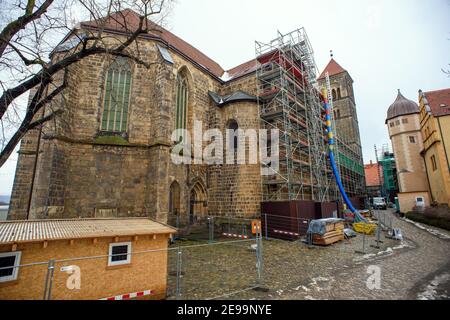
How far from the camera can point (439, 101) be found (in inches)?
856

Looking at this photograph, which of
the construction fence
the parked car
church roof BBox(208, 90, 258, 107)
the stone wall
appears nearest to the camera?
the construction fence

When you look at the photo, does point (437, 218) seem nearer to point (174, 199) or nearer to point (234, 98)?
point (234, 98)

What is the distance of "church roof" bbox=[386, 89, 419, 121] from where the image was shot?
30.7 m

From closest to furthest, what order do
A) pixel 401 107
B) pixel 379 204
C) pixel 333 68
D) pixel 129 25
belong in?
pixel 129 25
pixel 401 107
pixel 379 204
pixel 333 68

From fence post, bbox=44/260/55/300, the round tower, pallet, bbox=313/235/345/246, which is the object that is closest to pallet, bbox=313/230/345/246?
pallet, bbox=313/235/345/246

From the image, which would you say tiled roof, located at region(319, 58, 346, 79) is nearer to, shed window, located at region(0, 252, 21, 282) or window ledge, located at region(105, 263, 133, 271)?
window ledge, located at region(105, 263, 133, 271)

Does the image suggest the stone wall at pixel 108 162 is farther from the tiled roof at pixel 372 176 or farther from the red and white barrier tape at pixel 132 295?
the tiled roof at pixel 372 176

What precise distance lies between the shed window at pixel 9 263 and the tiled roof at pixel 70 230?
0.29 meters

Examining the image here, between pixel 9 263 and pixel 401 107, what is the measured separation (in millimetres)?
40528

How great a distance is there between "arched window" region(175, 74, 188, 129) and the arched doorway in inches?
166

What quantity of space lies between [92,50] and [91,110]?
6.71 m

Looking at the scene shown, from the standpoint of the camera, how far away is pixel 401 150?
3006 centimetres

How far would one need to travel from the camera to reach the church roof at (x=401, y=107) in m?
30.7

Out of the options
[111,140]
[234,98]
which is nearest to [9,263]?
[111,140]
